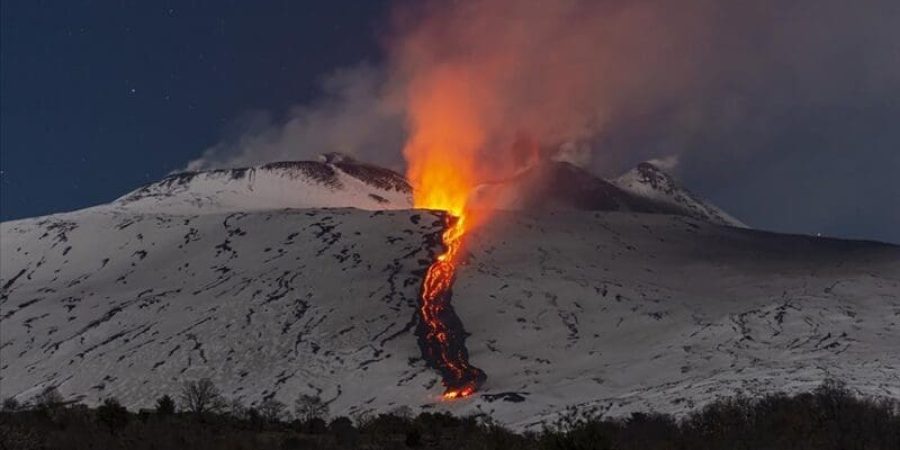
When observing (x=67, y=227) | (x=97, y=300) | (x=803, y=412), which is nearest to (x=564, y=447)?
(x=803, y=412)

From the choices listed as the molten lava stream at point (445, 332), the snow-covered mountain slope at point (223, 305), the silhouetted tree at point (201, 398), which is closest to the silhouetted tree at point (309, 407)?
the snow-covered mountain slope at point (223, 305)

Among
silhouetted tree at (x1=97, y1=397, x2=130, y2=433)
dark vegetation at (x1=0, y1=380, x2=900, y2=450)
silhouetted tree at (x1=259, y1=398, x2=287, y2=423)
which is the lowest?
dark vegetation at (x1=0, y1=380, x2=900, y2=450)

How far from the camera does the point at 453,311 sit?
109625 mm

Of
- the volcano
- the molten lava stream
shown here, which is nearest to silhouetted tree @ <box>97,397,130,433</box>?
the volcano

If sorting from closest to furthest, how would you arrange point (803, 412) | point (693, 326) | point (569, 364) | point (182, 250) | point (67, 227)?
1. point (803, 412)
2. point (569, 364)
3. point (693, 326)
4. point (182, 250)
5. point (67, 227)

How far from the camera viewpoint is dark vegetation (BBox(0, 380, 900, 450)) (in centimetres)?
3092

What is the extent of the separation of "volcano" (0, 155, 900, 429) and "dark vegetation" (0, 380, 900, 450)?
60.6 ft

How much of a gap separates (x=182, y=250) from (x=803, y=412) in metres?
113

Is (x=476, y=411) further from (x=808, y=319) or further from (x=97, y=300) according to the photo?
(x=97, y=300)

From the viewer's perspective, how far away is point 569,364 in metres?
90.2

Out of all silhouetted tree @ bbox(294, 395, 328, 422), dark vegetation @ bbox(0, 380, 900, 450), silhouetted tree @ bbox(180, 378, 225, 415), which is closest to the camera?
dark vegetation @ bbox(0, 380, 900, 450)

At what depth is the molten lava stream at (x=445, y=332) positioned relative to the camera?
87.4 m

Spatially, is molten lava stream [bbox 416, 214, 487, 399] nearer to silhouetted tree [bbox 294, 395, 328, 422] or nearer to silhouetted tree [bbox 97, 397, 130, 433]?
silhouetted tree [bbox 294, 395, 328, 422]

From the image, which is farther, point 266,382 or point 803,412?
point 266,382
